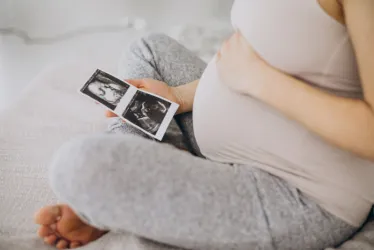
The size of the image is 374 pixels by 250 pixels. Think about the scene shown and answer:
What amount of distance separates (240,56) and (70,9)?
1.49m

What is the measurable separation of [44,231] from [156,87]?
418 millimetres

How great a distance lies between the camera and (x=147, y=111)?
1014mm

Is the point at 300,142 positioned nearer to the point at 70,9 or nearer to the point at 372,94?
the point at 372,94

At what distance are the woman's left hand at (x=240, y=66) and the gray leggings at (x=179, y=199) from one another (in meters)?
0.15

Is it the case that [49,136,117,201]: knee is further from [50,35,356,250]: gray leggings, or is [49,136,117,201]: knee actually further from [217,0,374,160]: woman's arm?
[217,0,374,160]: woman's arm

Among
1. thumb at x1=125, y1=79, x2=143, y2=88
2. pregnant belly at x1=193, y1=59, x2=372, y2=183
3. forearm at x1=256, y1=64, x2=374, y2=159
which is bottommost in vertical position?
thumb at x1=125, y1=79, x2=143, y2=88

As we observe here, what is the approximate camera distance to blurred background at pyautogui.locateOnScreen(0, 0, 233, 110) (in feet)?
6.67

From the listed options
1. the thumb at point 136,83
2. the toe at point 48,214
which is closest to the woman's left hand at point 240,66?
the thumb at point 136,83

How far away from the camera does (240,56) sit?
2.70 feet

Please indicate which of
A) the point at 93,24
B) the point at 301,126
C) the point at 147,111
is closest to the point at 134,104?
the point at 147,111

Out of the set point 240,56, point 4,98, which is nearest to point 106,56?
point 4,98

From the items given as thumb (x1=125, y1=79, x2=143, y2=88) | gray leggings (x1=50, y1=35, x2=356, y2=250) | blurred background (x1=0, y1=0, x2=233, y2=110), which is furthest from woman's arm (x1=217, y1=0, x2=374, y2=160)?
blurred background (x1=0, y1=0, x2=233, y2=110)

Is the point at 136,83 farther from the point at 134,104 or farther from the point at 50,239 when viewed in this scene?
the point at 50,239

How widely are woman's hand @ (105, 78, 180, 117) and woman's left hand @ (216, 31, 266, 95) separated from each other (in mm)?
215
